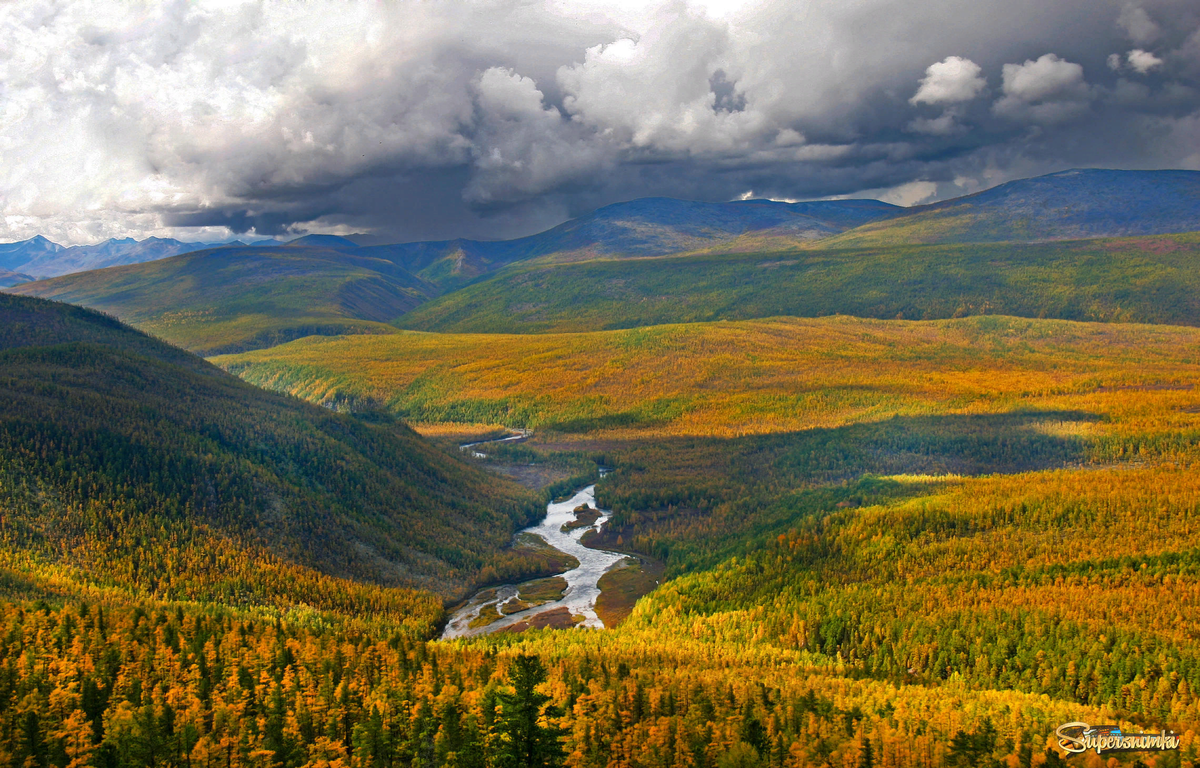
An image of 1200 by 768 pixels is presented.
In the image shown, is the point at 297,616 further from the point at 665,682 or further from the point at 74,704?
the point at 665,682

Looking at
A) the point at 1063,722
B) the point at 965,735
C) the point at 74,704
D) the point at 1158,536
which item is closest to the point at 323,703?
the point at 74,704

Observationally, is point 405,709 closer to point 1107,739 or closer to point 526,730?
point 526,730

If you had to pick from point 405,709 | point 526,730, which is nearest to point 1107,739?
point 526,730

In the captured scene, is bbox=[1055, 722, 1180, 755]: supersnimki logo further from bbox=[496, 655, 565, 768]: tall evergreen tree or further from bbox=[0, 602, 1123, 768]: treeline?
bbox=[496, 655, 565, 768]: tall evergreen tree

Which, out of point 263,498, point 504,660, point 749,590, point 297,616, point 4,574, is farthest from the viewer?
point 263,498

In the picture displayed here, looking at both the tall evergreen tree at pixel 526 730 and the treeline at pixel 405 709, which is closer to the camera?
the tall evergreen tree at pixel 526 730

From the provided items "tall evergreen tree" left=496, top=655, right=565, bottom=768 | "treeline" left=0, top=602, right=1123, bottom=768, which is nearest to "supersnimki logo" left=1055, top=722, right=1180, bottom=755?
"treeline" left=0, top=602, right=1123, bottom=768

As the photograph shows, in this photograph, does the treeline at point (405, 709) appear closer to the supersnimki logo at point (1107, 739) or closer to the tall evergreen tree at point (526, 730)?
the tall evergreen tree at point (526, 730)

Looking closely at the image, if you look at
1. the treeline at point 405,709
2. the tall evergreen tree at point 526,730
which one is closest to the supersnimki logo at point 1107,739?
the treeline at point 405,709
